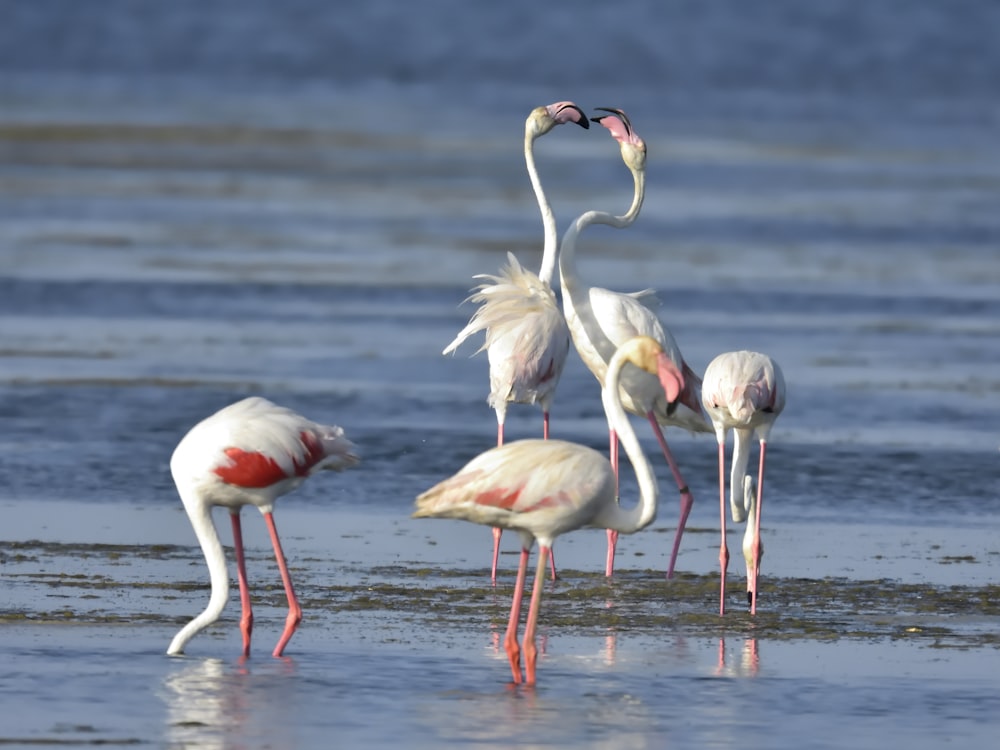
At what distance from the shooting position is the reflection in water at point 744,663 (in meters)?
7.83

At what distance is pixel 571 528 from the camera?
7.88 m

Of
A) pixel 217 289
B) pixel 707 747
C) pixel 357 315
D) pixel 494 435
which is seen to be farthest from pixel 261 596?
pixel 217 289

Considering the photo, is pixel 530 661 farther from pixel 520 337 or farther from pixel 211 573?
pixel 520 337

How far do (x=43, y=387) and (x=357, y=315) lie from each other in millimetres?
3687

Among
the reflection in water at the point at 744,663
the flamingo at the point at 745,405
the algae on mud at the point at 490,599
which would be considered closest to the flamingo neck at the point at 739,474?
the flamingo at the point at 745,405

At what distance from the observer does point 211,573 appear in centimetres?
797

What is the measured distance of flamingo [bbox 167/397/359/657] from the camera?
7.87 metres

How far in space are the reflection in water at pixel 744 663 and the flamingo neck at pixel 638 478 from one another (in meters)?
0.59

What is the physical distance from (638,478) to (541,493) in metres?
0.42

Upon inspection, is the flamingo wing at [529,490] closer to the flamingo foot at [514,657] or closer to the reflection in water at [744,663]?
the flamingo foot at [514,657]

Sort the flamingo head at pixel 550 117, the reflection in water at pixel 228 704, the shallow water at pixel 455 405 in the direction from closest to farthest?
the reflection in water at pixel 228 704
the shallow water at pixel 455 405
the flamingo head at pixel 550 117

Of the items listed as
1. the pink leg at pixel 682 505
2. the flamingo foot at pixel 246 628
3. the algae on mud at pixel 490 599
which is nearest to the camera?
the flamingo foot at pixel 246 628

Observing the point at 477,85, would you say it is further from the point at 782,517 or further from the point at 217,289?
the point at 782,517

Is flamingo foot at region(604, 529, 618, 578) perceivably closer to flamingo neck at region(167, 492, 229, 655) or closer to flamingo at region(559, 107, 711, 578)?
flamingo at region(559, 107, 711, 578)
